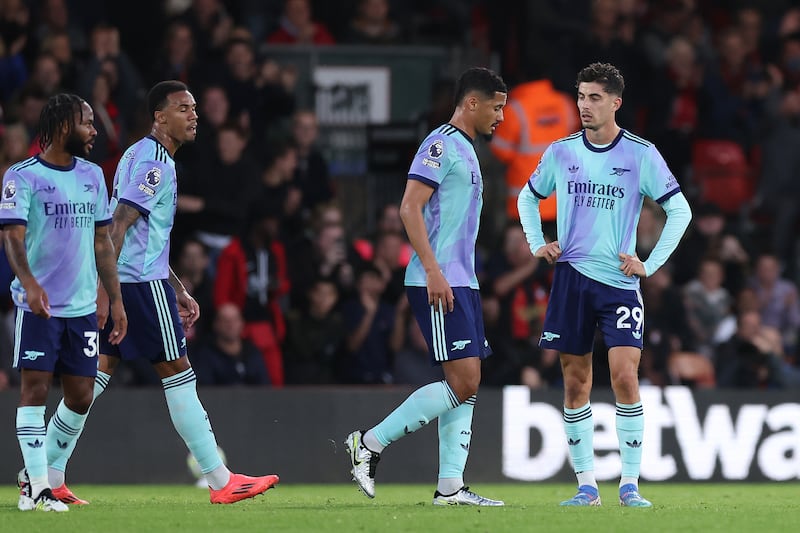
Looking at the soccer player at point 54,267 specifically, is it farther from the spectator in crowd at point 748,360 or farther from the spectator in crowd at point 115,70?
the spectator in crowd at point 748,360

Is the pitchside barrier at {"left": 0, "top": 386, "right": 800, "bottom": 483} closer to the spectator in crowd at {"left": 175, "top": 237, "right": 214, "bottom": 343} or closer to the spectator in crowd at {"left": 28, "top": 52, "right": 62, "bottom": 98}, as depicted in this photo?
the spectator in crowd at {"left": 175, "top": 237, "right": 214, "bottom": 343}

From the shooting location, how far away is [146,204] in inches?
332

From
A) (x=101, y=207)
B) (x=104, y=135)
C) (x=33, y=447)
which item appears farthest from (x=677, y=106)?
(x=33, y=447)

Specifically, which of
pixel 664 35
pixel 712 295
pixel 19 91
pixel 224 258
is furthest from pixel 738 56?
pixel 19 91

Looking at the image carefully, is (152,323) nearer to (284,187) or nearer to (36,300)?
(36,300)

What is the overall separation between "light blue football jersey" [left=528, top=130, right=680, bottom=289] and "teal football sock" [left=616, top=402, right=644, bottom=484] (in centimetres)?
70

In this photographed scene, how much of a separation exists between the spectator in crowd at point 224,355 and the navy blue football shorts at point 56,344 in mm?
4718

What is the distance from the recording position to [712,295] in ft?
50.0

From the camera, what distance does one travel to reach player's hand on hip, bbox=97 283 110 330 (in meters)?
8.59

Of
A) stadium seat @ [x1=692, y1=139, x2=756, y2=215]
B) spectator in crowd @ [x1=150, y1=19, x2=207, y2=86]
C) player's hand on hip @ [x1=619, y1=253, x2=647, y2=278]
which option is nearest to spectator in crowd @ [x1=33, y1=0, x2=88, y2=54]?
spectator in crowd @ [x1=150, y1=19, x2=207, y2=86]

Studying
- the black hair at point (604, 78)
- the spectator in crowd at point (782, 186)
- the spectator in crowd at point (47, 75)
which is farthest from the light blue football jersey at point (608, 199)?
the spectator in crowd at point (782, 186)

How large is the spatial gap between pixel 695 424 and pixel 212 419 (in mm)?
4014

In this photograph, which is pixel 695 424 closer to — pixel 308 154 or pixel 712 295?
pixel 712 295

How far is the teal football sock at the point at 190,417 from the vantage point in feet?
28.1
